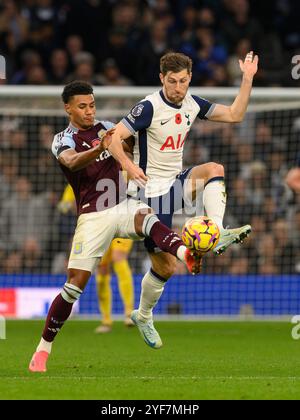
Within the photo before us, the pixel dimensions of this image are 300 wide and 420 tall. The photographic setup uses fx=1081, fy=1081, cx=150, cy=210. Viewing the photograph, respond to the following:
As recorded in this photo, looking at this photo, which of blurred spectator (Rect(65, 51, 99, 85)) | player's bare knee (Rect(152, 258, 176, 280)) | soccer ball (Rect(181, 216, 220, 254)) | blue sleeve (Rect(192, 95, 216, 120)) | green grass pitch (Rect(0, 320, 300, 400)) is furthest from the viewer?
blurred spectator (Rect(65, 51, 99, 85))

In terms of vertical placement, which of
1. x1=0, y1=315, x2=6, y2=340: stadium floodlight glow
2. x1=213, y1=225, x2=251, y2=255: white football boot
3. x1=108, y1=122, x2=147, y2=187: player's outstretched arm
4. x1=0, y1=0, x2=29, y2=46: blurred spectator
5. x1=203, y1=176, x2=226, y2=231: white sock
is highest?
x1=0, y1=0, x2=29, y2=46: blurred spectator

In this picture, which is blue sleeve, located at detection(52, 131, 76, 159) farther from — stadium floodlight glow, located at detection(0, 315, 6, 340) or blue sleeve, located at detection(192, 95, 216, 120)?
stadium floodlight glow, located at detection(0, 315, 6, 340)

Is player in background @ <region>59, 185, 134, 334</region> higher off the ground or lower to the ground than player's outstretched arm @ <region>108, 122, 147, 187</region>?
lower

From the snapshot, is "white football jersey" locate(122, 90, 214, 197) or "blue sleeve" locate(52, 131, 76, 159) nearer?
"blue sleeve" locate(52, 131, 76, 159)

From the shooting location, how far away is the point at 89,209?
30.3 feet

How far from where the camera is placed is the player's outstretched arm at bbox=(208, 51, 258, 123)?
30.2ft

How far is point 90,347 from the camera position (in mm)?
11406

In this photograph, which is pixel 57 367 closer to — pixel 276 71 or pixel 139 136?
pixel 139 136

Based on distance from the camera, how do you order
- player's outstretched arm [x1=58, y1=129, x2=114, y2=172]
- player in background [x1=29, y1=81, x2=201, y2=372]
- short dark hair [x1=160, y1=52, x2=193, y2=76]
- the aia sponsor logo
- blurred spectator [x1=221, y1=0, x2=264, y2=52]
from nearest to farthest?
player's outstretched arm [x1=58, y1=129, x2=114, y2=172]
player in background [x1=29, y1=81, x2=201, y2=372]
short dark hair [x1=160, y1=52, x2=193, y2=76]
the aia sponsor logo
blurred spectator [x1=221, y1=0, x2=264, y2=52]

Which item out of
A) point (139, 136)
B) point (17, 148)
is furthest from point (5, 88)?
point (139, 136)

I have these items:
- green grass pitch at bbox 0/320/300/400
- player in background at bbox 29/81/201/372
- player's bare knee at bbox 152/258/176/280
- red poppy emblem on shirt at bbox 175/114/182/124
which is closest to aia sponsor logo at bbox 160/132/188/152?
red poppy emblem on shirt at bbox 175/114/182/124

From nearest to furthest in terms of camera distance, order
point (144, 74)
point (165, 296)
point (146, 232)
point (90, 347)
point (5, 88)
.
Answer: point (146, 232)
point (90, 347)
point (5, 88)
point (165, 296)
point (144, 74)

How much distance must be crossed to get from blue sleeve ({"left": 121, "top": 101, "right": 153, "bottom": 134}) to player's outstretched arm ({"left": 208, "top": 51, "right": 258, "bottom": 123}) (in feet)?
2.07

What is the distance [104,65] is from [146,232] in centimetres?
979
